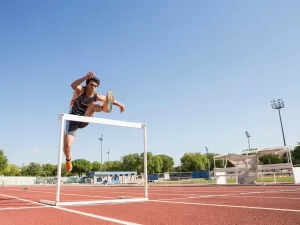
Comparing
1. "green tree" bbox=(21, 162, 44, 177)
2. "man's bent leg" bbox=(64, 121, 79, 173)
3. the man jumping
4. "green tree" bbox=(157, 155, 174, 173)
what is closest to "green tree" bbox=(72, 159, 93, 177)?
"green tree" bbox=(21, 162, 44, 177)

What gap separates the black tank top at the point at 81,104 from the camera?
5.79 metres

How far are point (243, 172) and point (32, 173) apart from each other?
79773 mm

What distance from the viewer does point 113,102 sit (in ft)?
20.5

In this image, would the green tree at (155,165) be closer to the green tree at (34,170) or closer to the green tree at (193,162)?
the green tree at (193,162)

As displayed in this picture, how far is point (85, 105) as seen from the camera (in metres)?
5.92

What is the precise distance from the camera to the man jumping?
5.70 m

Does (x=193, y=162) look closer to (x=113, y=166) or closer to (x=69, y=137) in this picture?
(x=113, y=166)

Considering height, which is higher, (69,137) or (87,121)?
(87,121)

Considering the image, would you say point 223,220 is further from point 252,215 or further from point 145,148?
point 145,148

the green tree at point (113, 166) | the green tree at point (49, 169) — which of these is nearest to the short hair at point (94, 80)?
the green tree at point (113, 166)

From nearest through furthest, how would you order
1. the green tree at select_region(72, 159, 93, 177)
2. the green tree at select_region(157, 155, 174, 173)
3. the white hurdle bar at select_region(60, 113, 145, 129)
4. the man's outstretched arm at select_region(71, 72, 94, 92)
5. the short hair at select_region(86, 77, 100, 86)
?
1. the man's outstretched arm at select_region(71, 72, 94, 92)
2. the white hurdle bar at select_region(60, 113, 145, 129)
3. the short hair at select_region(86, 77, 100, 86)
4. the green tree at select_region(72, 159, 93, 177)
5. the green tree at select_region(157, 155, 174, 173)

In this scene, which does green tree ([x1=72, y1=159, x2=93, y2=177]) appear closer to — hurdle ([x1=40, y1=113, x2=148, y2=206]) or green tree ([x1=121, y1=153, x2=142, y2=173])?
green tree ([x1=121, y1=153, x2=142, y2=173])

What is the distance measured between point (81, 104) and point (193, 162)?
79292mm

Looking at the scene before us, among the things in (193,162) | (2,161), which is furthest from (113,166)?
(2,161)
